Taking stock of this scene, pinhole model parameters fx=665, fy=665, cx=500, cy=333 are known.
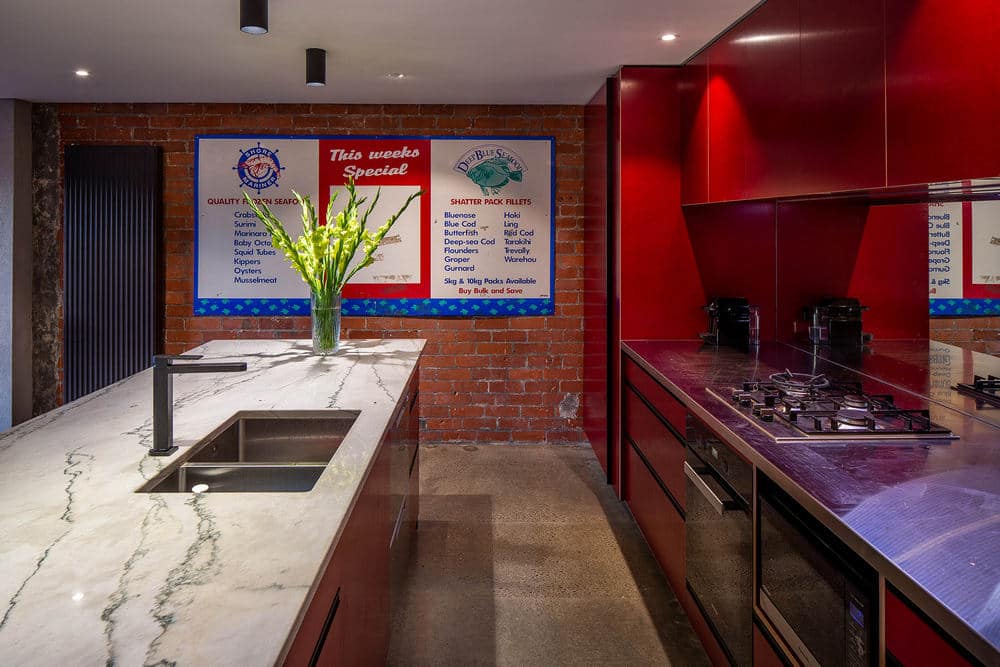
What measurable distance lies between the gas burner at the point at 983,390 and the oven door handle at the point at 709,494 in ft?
2.62

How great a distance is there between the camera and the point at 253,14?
7.76 ft

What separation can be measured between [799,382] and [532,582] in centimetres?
135

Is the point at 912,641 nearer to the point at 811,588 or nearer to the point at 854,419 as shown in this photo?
the point at 811,588

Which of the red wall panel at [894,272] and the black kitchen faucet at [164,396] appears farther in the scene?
the red wall panel at [894,272]

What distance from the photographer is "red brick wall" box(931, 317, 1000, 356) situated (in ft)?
6.49

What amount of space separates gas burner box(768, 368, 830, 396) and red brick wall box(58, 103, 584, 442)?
231 cm

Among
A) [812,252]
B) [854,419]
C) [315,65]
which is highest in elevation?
[315,65]

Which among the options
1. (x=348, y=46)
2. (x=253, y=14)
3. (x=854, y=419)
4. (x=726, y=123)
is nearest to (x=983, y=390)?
(x=854, y=419)


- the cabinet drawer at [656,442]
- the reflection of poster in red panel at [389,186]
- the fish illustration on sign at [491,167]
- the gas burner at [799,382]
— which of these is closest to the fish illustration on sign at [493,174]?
the fish illustration on sign at [491,167]

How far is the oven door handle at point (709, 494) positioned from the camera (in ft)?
5.87

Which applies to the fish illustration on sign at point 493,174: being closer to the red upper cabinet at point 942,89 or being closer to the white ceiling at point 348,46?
the white ceiling at point 348,46

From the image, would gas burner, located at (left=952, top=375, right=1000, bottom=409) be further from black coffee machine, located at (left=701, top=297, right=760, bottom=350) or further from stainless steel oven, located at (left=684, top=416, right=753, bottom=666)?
black coffee machine, located at (left=701, top=297, right=760, bottom=350)

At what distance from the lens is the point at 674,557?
7.97ft

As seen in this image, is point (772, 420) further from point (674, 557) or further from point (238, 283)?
point (238, 283)
